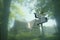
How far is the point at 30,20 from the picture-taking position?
2.12 metres

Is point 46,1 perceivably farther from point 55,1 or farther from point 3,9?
point 3,9

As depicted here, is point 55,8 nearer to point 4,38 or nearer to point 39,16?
point 39,16

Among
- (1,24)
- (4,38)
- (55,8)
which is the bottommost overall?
(4,38)

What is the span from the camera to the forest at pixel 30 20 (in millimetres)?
2096

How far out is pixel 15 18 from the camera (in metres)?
2.15

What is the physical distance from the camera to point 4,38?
7.01 ft

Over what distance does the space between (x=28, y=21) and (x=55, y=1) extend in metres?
0.49

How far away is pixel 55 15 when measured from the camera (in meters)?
2.12

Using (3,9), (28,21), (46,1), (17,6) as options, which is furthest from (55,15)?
(3,9)

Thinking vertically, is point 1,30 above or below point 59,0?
below

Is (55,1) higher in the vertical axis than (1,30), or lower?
higher

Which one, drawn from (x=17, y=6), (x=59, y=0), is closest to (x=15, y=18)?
(x=17, y=6)

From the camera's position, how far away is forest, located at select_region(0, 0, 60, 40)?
2.10 meters

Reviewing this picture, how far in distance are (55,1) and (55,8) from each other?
102 mm
